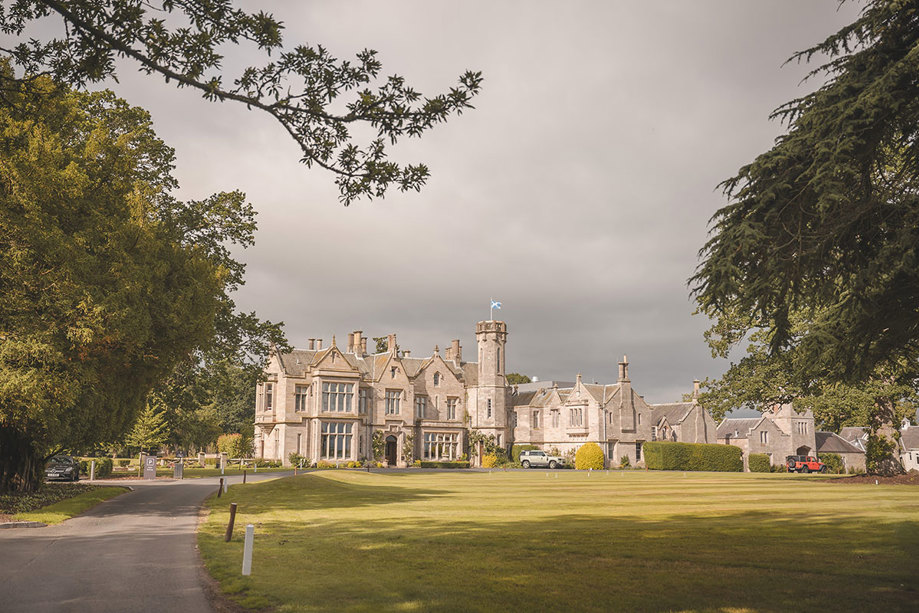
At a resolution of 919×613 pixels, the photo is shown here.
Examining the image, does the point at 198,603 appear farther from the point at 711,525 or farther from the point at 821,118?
the point at 711,525

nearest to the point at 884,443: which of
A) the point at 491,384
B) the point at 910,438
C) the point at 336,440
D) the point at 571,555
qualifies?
the point at 571,555

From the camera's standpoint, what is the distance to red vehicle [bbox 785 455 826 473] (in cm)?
6675

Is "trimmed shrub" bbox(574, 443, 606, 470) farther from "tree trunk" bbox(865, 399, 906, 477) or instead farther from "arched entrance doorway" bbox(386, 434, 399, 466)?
"tree trunk" bbox(865, 399, 906, 477)

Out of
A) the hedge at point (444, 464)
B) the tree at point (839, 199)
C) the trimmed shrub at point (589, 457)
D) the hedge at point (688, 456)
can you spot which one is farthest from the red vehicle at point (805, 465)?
the tree at point (839, 199)

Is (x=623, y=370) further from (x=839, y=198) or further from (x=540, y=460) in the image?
(x=839, y=198)

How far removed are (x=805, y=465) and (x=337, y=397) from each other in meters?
44.2

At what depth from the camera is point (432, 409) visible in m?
73.7

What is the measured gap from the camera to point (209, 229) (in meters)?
31.6

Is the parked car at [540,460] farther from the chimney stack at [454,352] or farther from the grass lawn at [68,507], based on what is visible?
the grass lawn at [68,507]

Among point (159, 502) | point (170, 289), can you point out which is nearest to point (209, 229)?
point (170, 289)

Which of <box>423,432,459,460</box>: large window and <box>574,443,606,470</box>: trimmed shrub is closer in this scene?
<box>574,443,606,470</box>: trimmed shrub

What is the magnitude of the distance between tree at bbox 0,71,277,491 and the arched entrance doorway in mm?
44329

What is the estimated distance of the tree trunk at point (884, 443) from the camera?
40438mm

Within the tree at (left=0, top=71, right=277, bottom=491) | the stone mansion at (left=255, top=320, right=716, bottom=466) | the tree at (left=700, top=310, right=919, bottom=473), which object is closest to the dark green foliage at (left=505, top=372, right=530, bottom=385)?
the stone mansion at (left=255, top=320, right=716, bottom=466)
